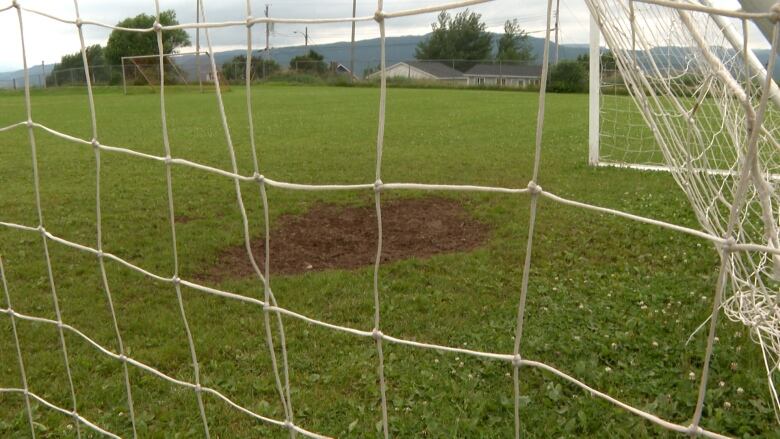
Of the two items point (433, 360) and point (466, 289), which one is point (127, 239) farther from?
point (433, 360)

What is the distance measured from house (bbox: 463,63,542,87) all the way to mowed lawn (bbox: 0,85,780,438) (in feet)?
92.3

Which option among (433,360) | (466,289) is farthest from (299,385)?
(466,289)

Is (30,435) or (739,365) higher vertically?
(739,365)

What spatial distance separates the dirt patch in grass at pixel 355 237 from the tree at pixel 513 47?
34.1 m

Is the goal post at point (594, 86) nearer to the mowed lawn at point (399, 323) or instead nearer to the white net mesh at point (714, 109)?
the mowed lawn at point (399, 323)

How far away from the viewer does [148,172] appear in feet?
23.9

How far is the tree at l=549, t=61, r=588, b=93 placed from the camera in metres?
24.0

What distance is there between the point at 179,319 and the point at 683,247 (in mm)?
2924

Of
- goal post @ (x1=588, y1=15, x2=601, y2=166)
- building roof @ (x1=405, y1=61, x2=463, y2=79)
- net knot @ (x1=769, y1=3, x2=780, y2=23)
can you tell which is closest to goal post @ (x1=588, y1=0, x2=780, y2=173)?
goal post @ (x1=588, y1=15, x2=601, y2=166)

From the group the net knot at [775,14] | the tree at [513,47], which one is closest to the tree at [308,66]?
Answer: the tree at [513,47]

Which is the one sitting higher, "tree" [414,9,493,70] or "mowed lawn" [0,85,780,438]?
"tree" [414,9,493,70]

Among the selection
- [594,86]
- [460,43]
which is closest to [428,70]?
[460,43]

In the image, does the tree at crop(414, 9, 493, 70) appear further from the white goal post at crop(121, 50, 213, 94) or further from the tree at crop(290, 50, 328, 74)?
the white goal post at crop(121, 50, 213, 94)

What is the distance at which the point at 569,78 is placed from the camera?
2453 centimetres
